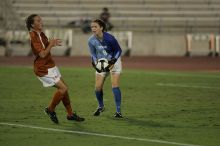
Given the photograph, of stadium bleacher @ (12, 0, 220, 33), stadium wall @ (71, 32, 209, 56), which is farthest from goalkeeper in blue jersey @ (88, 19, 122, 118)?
stadium bleacher @ (12, 0, 220, 33)

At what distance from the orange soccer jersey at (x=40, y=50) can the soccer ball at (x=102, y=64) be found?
1.27 m

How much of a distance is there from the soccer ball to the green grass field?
0.92 meters

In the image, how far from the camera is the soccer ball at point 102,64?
12.5 metres

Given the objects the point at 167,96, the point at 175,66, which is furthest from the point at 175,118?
the point at 175,66

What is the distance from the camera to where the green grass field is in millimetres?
9969

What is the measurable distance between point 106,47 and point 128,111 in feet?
5.35

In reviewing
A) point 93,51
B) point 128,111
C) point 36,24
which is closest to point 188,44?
point 128,111

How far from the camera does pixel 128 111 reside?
44.4 ft

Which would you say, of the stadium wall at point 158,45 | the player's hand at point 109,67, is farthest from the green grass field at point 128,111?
the stadium wall at point 158,45

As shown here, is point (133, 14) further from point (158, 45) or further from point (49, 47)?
point (49, 47)

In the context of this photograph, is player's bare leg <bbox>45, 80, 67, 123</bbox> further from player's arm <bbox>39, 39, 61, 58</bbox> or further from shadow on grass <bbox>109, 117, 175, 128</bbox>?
shadow on grass <bbox>109, 117, 175, 128</bbox>

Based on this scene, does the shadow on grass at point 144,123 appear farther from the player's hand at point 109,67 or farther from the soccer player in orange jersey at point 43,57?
the soccer player in orange jersey at point 43,57

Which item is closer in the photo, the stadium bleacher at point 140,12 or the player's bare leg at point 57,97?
the player's bare leg at point 57,97

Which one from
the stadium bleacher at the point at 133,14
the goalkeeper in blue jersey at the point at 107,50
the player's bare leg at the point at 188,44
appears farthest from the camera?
the stadium bleacher at the point at 133,14
